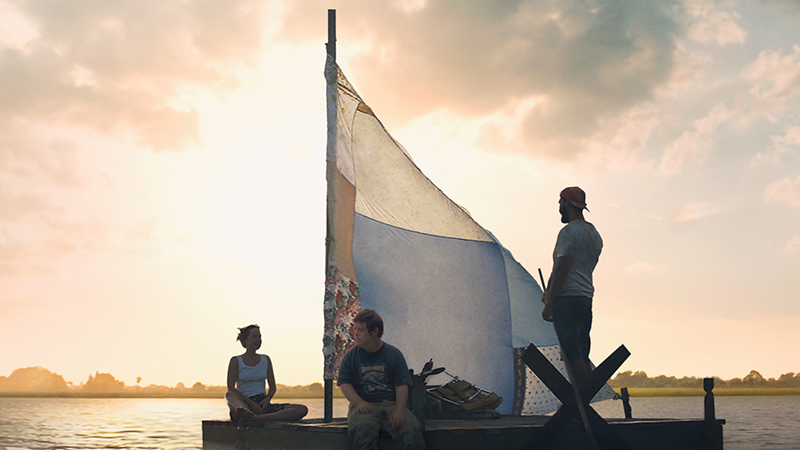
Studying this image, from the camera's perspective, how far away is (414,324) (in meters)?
8.72

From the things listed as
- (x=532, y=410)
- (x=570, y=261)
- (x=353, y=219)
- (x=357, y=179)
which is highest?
(x=357, y=179)

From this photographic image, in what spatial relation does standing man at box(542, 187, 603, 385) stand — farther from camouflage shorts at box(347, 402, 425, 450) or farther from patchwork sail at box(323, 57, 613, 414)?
patchwork sail at box(323, 57, 613, 414)

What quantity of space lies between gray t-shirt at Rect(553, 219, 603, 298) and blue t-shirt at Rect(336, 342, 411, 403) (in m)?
1.56

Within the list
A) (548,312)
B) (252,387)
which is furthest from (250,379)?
(548,312)

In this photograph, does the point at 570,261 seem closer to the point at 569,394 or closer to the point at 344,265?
the point at 569,394

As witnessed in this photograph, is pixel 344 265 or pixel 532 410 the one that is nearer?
pixel 344 265

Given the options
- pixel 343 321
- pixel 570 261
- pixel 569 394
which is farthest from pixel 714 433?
pixel 343 321

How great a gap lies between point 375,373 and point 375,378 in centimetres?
4

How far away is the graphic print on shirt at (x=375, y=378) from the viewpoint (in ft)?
17.1

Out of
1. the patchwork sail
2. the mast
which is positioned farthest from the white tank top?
the patchwork sail

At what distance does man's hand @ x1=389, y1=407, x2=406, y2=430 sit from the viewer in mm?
5035

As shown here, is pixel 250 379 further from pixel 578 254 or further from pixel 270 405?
pixel 578 254

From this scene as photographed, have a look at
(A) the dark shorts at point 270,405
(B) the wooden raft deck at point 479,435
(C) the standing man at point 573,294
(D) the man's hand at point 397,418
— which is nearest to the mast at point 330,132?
(B) the wooden raft deck at point 479,435

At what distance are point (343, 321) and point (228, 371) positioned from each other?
1557 millimetres
